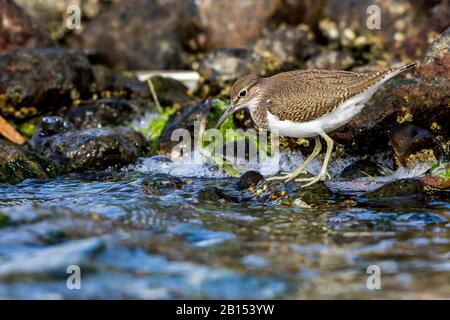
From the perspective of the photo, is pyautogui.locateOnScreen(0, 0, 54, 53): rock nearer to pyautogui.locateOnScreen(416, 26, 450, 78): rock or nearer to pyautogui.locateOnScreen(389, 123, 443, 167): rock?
pyautogui.locateOnScreen(416, 26, 450, 78): rock

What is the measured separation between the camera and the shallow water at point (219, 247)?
5402 millimetres

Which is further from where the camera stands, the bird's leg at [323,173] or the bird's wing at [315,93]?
the bird's leg at [323,173]

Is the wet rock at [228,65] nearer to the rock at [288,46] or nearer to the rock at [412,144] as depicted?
the rock at [288,46]

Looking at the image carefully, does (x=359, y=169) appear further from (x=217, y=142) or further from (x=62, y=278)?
(x=62, y=278)

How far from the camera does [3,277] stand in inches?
220

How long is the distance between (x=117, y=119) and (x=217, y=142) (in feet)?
7.29

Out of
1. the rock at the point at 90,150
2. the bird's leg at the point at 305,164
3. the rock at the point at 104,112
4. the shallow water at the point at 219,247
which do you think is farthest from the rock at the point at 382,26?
the shallow water at the point at 219,247

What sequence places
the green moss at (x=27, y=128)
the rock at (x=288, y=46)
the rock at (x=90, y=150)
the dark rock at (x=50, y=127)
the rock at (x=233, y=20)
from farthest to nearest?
1. the rock at (x=233, y=20)
2. the rock at (x=288, y=46)
3. the green moss at (x=27, y=128)
4. the dark rock at (x=50, y=127)
5. the rock at (x=90, y=150)

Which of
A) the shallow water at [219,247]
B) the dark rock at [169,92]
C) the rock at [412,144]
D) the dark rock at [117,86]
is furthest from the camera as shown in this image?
the dark rock at [117,86]

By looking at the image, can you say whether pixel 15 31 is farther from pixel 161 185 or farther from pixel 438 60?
pixel 438 60

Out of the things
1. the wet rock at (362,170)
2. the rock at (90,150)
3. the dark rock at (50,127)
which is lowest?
the wet rock at (362,170)

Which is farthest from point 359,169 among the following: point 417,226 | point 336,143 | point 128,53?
point 128,53

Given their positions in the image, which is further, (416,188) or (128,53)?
(128,53)

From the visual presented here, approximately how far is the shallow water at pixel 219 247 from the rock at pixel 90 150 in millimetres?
1670
